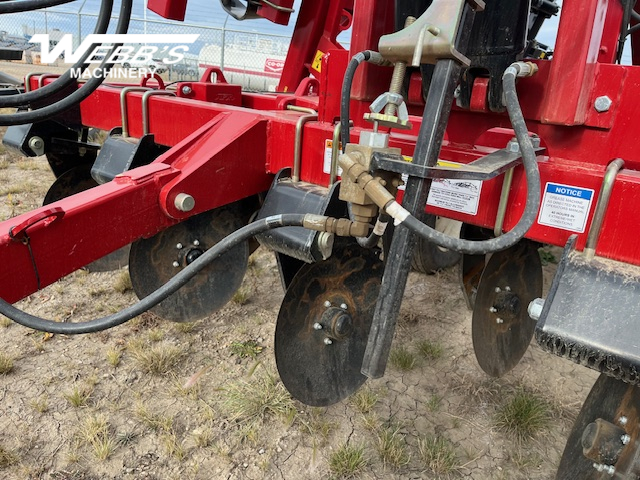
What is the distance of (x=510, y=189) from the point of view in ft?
4.35

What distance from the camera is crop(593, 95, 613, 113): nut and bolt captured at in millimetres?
1269

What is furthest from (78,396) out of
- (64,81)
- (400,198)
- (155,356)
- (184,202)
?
(400,198)

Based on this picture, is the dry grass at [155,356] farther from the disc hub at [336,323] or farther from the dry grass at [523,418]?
the dry grass at [523,418]

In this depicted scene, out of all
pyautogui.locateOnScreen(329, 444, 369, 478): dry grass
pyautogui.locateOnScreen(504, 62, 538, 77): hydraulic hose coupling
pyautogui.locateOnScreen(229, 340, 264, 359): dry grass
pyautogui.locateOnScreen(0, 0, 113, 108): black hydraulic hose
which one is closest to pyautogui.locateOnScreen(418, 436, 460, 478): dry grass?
pyautogui.locateOnScreen(329, 444, 369, 478): dry grass

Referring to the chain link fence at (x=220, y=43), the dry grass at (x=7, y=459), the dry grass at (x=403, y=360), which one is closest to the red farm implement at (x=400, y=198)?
the dry grass at (x=403, y=360)

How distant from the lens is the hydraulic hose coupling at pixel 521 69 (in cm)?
119

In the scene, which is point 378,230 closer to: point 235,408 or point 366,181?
point 366,181

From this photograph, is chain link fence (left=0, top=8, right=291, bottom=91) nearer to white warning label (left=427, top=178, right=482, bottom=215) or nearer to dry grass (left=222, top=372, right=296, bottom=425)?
dry grass (left=222, top=372, right=296, bottom=425)

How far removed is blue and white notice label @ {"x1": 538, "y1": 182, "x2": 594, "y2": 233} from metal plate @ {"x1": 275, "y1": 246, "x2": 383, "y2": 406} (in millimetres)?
607

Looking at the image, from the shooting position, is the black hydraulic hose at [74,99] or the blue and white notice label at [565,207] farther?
the black hydraulic hose at [74,99]

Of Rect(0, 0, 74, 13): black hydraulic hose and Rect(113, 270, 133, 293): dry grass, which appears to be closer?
Rect(0, 0, 74, 13): black hydraulic hose

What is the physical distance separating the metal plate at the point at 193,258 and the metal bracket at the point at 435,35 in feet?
3.72

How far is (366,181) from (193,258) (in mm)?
1122

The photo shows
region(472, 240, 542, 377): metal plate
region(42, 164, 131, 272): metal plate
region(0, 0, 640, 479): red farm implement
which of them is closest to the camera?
region(0, 0, 640, 479): red farm implement
